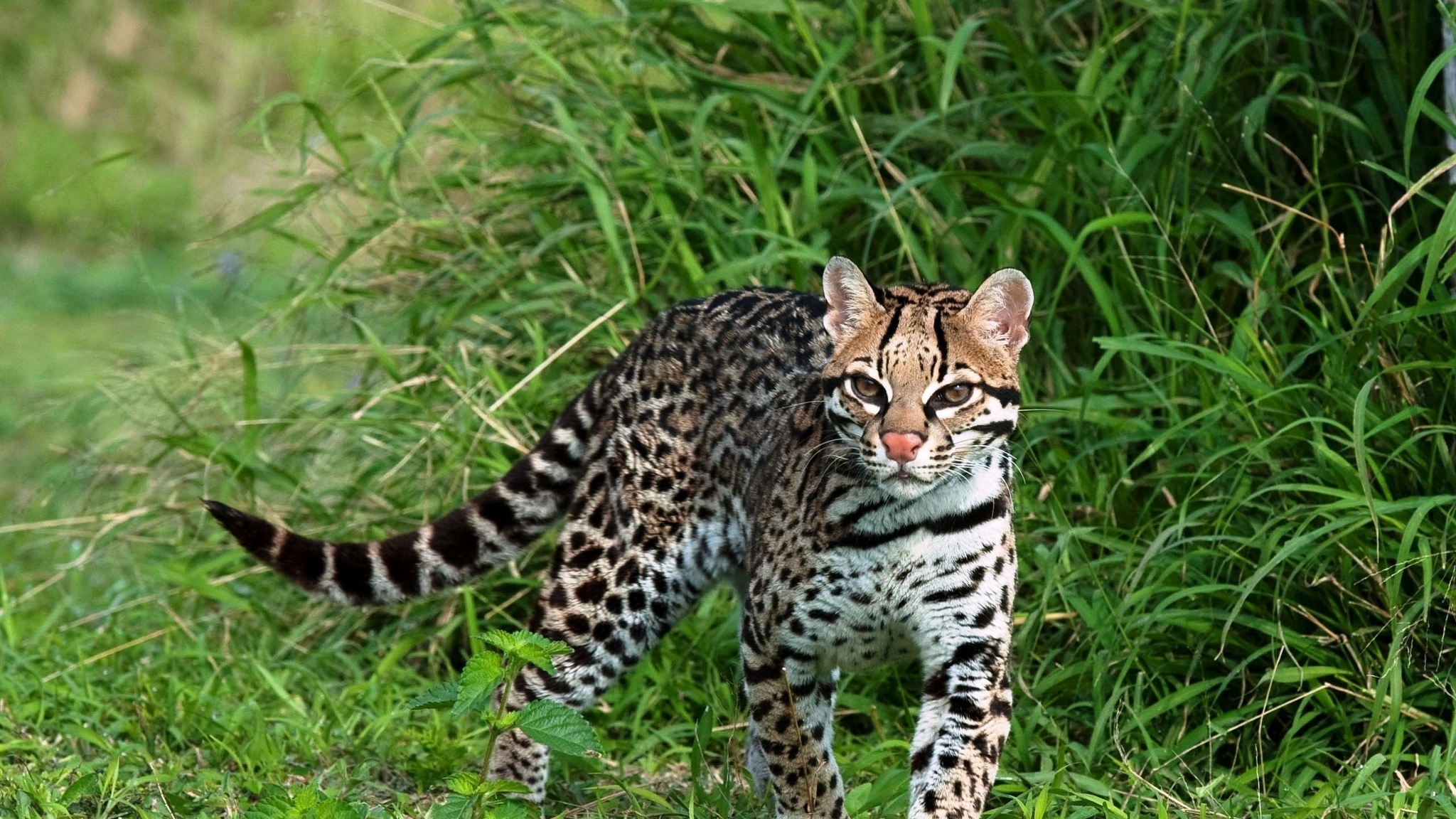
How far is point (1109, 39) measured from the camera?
5.43m

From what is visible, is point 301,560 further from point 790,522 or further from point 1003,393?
point 1003,393

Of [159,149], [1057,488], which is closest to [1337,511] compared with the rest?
[1057,488]

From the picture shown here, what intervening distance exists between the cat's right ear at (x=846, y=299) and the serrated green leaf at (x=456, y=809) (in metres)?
1.34

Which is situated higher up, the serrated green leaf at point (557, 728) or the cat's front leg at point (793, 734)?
the serrated green leaf at point (557, 728)

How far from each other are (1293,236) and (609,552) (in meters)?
2.36

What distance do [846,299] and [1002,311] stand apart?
1.19ft

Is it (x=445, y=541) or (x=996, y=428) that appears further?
(x=445, y=541)

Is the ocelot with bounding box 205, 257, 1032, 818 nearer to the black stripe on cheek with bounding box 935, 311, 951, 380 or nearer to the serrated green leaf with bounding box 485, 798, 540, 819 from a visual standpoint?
the black stripe on cheek with bounding box 935, 311, 951, 380

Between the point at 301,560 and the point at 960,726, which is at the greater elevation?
the point at 301,560

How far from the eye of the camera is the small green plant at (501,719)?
3.35 meters

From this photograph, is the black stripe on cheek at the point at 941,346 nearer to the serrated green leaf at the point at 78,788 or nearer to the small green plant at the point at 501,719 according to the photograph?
the small green plant at the point at 501,719

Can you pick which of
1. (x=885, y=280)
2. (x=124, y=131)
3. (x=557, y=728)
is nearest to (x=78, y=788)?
(x=557, y=728)

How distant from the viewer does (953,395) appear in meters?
3.66

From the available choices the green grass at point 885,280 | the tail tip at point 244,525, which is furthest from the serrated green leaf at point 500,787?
the tail tip at point 244,525
